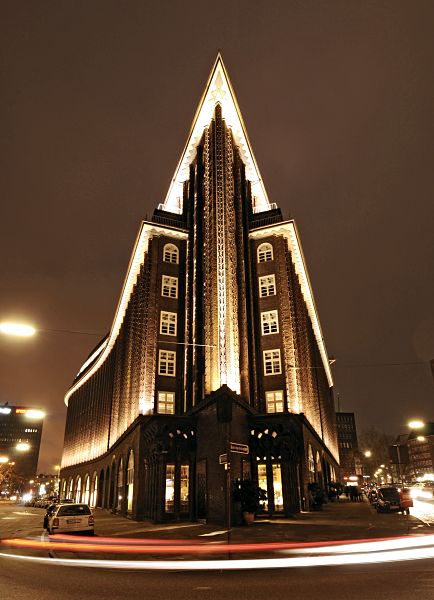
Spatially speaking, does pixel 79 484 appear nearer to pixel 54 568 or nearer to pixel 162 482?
pixel 162 482

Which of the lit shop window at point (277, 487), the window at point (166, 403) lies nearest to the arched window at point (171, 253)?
the window at point (166, 403)

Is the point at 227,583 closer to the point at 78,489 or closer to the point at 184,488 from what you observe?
the point at 184,488

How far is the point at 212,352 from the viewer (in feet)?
112

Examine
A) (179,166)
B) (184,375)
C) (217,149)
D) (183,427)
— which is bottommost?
(183,427)

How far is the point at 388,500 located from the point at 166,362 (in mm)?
18857

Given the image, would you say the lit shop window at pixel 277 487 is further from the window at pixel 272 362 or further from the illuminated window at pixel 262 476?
the window at pixel 272 362

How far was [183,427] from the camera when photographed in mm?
31578

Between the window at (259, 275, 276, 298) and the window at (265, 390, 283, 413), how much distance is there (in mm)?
8400

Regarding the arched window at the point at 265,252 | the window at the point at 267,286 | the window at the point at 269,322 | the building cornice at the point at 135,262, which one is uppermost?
the building cornice at the point at 135,262

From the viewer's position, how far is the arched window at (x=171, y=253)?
136ft

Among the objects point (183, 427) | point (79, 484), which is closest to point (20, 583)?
point (183, 427)

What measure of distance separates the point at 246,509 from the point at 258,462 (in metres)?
7.54

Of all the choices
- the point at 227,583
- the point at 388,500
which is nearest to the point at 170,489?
the point at 388,500

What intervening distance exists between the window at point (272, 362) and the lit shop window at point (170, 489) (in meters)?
11.0
